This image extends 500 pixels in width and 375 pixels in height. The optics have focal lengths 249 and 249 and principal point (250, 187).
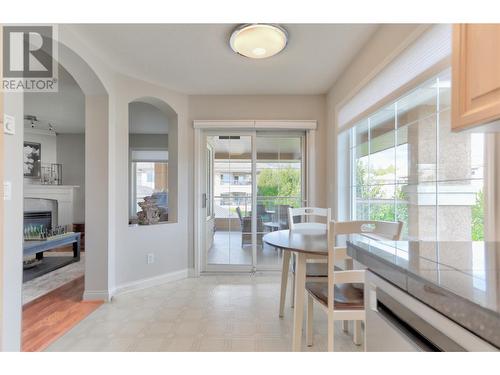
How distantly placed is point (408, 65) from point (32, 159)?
6.96 m

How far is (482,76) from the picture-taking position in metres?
0.85

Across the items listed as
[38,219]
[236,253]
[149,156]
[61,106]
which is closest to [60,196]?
[38,219]

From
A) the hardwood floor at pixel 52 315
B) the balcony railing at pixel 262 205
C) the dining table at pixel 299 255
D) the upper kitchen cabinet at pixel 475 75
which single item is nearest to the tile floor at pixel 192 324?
the hardwood floor at pixel 52 315

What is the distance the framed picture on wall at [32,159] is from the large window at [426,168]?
6590mm

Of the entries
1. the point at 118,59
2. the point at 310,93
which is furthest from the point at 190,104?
the point at 310,93

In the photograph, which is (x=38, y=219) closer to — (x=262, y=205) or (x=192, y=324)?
(x=262, y=205)

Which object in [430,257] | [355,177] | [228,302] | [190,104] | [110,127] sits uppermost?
[190,104]

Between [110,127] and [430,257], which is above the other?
[110,127]

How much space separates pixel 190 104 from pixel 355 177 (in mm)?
2326

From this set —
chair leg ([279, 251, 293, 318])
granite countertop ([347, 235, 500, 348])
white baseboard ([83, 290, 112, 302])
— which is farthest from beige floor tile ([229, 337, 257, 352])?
white baseboard ([83, 290, 112, 302])

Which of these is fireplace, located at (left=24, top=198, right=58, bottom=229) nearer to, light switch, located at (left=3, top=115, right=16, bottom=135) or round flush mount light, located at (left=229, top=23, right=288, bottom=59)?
light switch, located at (left=3, top=115, right=16, bottom=135)

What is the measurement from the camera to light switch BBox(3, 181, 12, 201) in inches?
56.3

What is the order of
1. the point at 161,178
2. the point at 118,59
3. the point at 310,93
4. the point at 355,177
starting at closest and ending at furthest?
1. the point at 118,59
2. the point at 355,177
3. the point at 310,93
4. the point at 161,178
